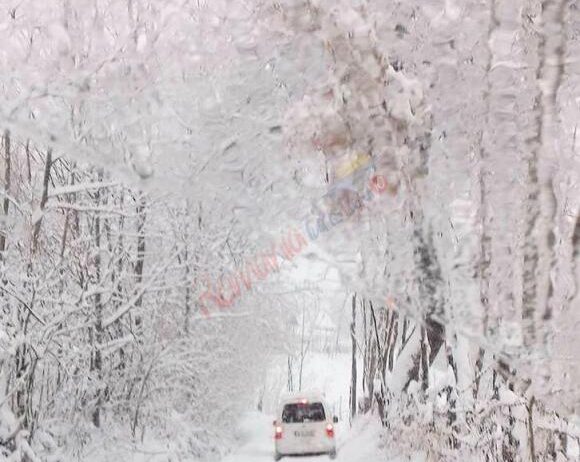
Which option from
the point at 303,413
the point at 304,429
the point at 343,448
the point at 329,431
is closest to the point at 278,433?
the point at 304,429

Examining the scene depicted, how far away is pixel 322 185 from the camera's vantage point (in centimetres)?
712

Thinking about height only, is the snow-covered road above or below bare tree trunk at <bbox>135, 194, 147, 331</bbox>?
below

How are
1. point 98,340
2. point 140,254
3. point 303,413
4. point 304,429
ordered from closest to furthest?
point 98,340, point 140,254, point 304,429, point 303,413

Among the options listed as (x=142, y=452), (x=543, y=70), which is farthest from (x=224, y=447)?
(x=543, y=70)

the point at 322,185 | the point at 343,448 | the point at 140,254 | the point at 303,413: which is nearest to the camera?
the point at 322,185

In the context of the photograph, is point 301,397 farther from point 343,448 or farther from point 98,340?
point 98,340

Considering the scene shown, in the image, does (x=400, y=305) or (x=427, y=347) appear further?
(x=427, y=347)

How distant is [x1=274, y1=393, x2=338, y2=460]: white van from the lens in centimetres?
1708

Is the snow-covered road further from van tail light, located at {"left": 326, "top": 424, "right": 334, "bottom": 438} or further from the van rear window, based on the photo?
the van rear window

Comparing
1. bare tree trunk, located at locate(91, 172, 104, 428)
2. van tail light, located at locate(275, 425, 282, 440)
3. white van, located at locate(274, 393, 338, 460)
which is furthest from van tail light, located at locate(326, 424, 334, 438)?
bare tree trunk, located at locate(91, 172, 104, 428)

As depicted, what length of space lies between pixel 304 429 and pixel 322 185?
11204mm

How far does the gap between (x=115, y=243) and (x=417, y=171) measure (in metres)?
9.16

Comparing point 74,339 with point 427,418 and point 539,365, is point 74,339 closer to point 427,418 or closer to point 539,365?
point 427,418

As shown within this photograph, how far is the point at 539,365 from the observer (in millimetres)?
4543
